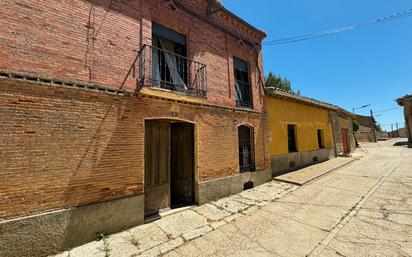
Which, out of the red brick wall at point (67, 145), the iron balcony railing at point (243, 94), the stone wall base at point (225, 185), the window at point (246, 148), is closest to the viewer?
the red brick wall at point (67, 145)

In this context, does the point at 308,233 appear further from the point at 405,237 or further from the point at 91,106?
the point at 91,106

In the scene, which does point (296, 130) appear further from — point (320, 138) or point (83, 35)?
point (83, 35)

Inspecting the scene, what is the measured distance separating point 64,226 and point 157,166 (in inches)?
99.2

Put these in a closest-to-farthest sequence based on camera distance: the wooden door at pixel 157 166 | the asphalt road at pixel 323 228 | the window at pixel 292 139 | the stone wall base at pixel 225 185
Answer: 1. the asphalt road at pixel 323 228
2. the wooden door at pixel 157 166
3. the stone wall base at pixel 225 185
4. the window at pixel 292 139

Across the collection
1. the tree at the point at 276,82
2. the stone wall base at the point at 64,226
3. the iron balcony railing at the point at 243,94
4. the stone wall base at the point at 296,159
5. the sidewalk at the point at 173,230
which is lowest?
the sidewalk at the point at 173,230

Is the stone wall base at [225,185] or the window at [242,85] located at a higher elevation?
the window at [242,85]

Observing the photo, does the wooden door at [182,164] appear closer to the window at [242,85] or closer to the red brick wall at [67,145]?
the red brick wall at [67,145]

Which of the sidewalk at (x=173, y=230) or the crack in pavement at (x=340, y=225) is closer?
the crack in pavement at (x=340, y=225)

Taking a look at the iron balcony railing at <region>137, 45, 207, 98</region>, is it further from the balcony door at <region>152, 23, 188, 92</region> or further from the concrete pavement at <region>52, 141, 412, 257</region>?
the concrete pavement at <region>52, 141, 412, 257</region>

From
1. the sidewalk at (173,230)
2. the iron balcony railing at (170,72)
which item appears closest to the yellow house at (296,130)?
the sidewalk at (173,230)

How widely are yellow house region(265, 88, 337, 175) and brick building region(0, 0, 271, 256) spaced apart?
3.20 m

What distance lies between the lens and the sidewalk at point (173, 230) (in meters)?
3.86

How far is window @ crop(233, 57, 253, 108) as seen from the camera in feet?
27.8

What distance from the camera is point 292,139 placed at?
1172 cm
